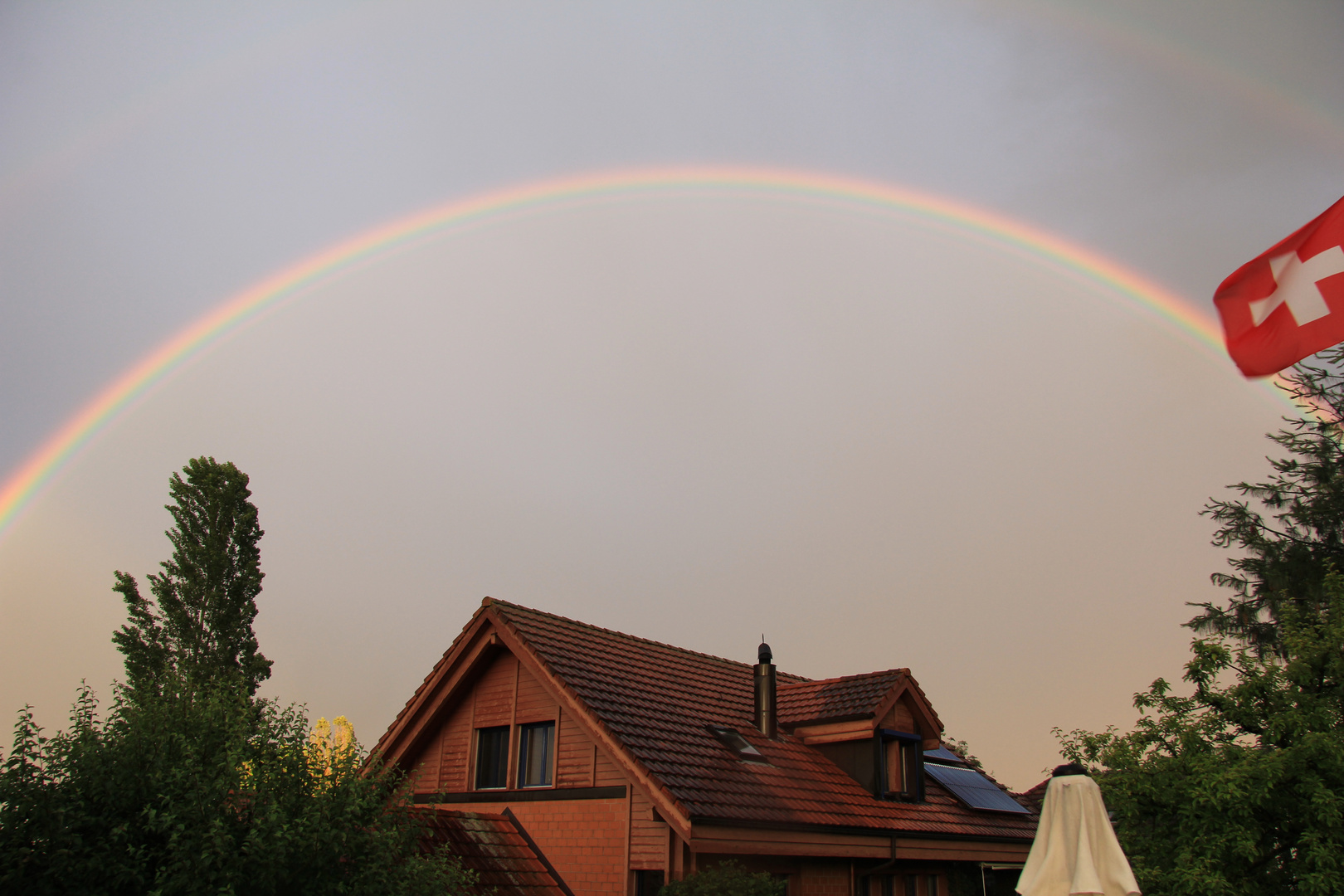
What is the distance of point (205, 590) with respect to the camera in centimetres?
3453

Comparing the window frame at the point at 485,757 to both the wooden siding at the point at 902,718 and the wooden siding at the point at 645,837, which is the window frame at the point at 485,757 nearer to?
the wooden siding at the point at 645,837

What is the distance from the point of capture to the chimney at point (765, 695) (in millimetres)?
21078

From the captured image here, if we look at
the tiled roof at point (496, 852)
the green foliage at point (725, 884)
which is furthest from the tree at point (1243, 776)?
the tiled roof at point (496, 852)

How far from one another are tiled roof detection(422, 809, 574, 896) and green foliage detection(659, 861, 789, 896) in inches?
120

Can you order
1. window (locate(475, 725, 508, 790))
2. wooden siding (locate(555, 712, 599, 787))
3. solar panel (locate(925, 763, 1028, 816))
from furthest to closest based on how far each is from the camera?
solar panel (locate(925, 763, 1028, 816))
window (locate(475, 725, 508, 790))
wooden siding (locate(555, 712, 599, 787))

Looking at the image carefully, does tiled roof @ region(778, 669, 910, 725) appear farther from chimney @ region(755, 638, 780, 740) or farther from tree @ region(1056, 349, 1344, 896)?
tree @ region(1056, 349, 1344, 896)

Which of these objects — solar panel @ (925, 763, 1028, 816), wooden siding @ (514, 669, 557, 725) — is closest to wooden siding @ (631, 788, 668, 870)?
wooden siding @ (514, 669, 557, 725)

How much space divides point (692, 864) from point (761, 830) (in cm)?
127

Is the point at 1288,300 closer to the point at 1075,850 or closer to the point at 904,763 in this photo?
the point at 1075,850

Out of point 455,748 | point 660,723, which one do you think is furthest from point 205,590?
point 660,723

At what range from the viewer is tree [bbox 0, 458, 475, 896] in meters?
10.3

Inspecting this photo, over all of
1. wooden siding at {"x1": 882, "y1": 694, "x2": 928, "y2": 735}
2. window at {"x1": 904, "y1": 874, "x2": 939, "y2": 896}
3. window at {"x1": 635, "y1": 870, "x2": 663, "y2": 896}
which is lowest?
window at {"x1": 904, "y1": 874, "x2": 939, "y2": 896}

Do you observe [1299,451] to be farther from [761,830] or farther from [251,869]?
[251,869]

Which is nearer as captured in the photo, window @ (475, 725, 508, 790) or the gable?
the gable
